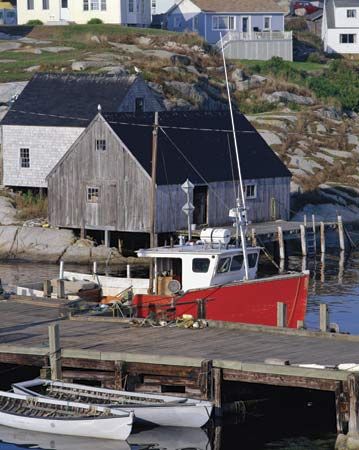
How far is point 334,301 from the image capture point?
53.7 m

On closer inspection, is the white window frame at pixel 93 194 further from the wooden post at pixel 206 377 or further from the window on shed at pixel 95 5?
the window on shed at pixel 95 5

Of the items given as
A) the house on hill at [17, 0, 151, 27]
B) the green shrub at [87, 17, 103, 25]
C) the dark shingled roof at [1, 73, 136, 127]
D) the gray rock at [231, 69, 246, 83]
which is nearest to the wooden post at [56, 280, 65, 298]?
the dark shingled roof at [1, 73, 136, 127]

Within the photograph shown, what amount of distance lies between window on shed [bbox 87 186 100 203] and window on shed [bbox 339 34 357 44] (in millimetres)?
64158

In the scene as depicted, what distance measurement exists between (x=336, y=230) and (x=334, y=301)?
1958cm

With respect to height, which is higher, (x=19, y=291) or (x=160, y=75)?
(x=160, y=75)

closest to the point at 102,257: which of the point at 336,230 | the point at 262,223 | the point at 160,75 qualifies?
the point at 262,223

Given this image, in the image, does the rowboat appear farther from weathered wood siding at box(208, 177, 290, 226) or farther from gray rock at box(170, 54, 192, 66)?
gray rock at box(170, 54, 192, 66)

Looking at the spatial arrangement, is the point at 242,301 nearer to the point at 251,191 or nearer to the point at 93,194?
the point at 93,194

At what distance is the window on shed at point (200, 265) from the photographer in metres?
43.6

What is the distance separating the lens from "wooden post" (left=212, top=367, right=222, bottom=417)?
3356 cm

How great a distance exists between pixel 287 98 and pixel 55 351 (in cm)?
6283

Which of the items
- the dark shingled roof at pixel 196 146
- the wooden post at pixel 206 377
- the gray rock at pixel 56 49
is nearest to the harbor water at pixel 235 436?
the wooden post at pixel 206 377

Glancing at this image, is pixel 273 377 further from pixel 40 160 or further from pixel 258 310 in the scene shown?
pixel 40 160

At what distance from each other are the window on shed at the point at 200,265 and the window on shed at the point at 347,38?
84531mm
